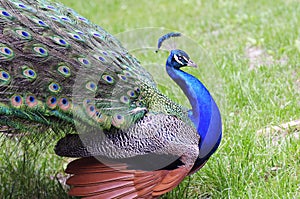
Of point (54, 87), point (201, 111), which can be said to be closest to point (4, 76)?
point (54, 87)

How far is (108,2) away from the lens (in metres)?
8.47

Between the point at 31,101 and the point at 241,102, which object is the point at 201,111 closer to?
the point at 31,101

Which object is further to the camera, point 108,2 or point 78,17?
point 108,2

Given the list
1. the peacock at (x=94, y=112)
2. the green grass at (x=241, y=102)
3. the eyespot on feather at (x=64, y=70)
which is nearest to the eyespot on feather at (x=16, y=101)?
the peacock at (x=94, y=112)

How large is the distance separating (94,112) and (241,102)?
1.66 metres

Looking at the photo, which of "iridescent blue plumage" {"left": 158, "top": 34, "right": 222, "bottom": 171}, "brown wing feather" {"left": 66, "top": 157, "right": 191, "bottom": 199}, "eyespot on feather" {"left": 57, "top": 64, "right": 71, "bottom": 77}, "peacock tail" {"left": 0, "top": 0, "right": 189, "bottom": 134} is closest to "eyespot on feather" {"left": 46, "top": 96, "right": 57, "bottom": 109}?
"peacock tail" {"left": 0, "top": 0, "right": 189, "bottom": 134}

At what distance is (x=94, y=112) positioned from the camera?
10.0 ft

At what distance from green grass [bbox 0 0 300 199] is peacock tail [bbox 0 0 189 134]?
0.48 meters

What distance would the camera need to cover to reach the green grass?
3.45 meters

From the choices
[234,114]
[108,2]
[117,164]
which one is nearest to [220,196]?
[117,164]

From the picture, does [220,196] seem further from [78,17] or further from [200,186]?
[78,17]

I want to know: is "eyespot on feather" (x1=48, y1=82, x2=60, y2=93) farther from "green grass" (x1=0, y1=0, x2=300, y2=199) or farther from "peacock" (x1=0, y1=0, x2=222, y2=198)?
"green grass" (x1=0, y1=0, x2=300, y2=199)

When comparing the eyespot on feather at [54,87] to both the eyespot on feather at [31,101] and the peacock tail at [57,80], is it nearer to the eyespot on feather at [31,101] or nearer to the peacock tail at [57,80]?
the peacock tail at [57,80]

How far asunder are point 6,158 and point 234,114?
1.69 meters
